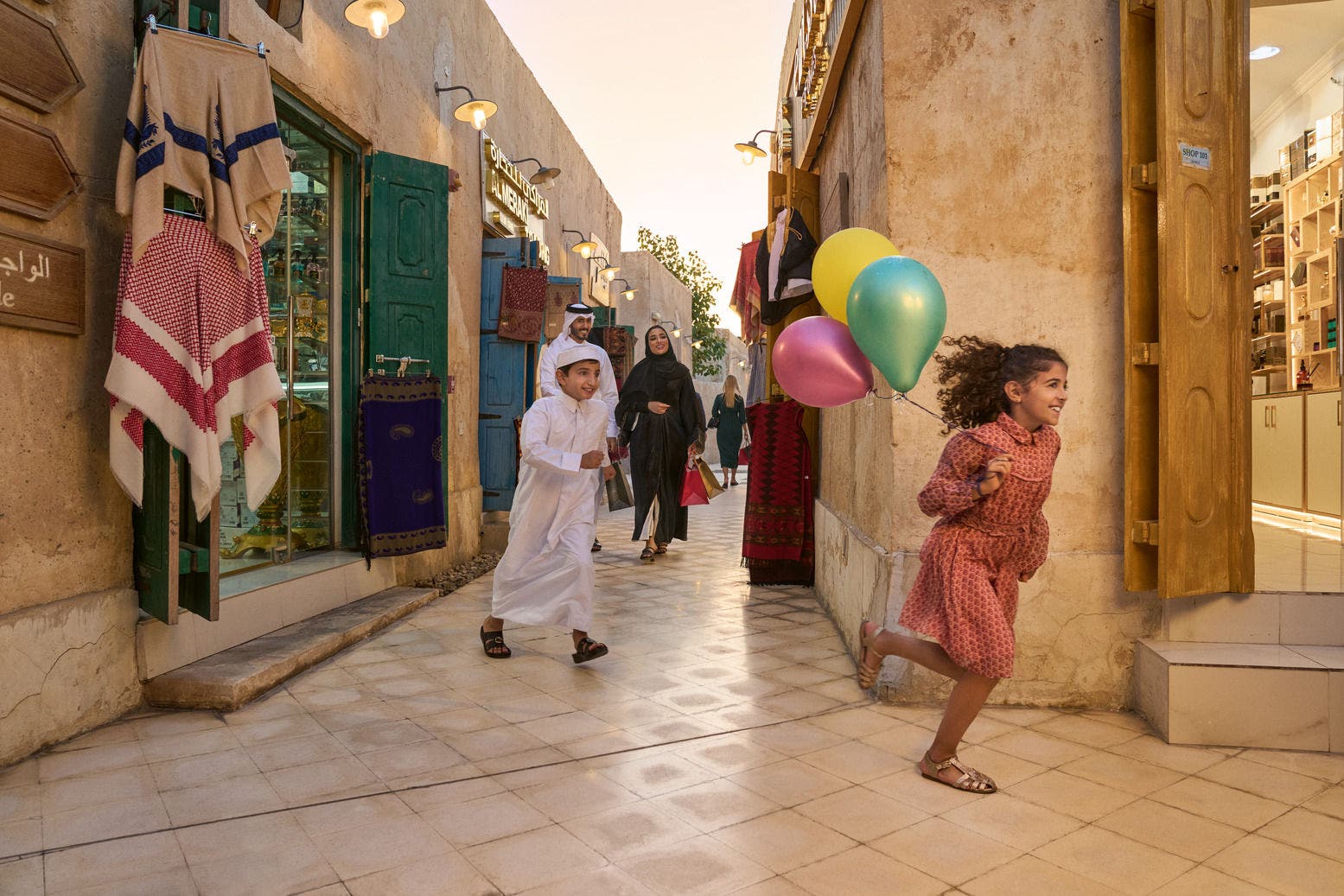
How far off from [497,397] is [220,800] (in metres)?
5.91

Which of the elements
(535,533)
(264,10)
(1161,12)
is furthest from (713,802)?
(264,10)

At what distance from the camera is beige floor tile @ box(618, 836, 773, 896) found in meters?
2.29

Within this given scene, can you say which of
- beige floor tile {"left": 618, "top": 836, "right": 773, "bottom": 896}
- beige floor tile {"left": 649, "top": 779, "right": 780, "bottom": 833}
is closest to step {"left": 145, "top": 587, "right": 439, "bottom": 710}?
beige floor tile {"left": 649, "top": 779, "right": 780, "bottom": 833}

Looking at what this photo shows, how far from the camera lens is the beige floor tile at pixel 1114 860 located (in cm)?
233

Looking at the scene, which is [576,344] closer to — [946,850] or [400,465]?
[400,465]

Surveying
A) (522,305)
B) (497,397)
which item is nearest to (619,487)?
(497,397)

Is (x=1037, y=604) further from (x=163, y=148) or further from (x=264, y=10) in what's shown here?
(x=264, y=10)

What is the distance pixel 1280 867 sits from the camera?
241 centimetres

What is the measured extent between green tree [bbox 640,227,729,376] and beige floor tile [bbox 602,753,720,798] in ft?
A: 86.6

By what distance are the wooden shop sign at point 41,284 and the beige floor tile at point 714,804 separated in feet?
8.92

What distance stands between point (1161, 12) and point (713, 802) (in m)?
3.38

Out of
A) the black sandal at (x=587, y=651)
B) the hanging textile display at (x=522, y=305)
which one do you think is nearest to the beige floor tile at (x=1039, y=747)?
the black sandal at (x=587, y=651)

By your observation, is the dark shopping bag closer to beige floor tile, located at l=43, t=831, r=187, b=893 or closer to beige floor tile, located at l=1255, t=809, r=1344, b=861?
beige floor tile, located at l=43, t=831, r=187, b=893

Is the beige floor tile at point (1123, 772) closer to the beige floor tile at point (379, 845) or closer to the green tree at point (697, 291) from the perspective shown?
the beige floor tile at point (379, 845)
